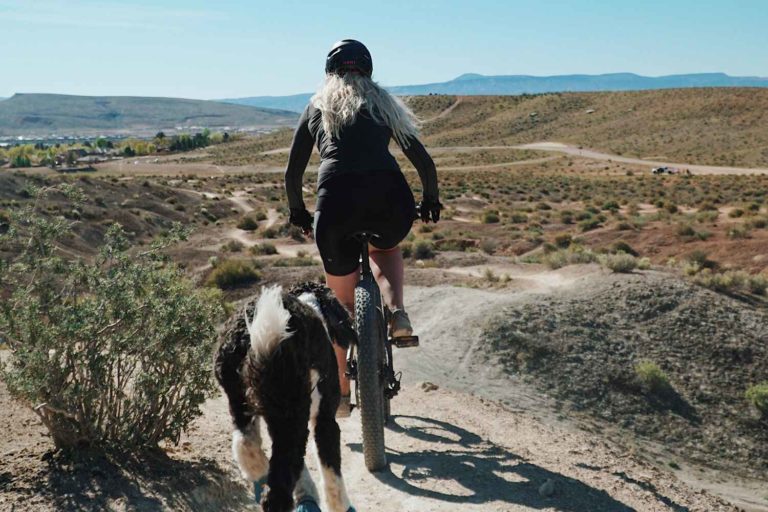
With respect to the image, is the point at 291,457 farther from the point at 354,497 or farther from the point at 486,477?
the point at 486,477

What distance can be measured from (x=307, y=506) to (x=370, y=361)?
4.76 ft

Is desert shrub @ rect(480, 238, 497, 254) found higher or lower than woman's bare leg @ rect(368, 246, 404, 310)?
lower

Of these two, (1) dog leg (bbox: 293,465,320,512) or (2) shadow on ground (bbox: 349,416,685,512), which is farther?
(2) shadow on ground (bbox: 349,416,685,512)

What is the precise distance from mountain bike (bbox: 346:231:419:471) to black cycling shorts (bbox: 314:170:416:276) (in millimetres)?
100

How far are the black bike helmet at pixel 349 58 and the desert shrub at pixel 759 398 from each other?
651 cm

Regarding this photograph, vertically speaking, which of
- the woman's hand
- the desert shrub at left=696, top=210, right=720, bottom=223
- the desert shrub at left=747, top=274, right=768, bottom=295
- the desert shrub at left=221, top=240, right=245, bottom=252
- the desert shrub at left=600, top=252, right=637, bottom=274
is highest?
the woman's hand

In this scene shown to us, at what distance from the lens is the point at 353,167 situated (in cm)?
462

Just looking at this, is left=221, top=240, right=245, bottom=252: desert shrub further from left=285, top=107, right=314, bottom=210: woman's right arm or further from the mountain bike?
the mountain bike

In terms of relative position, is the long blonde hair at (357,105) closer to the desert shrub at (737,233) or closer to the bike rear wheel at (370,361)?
the bike rear wheel at (370,361)

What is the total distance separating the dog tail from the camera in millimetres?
2980

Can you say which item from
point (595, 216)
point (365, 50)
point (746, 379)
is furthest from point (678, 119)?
point (365, 50)

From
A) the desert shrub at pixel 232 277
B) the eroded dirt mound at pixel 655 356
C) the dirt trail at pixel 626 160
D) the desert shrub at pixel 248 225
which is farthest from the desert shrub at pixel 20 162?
the eroded dirt mound at pixel 655 356

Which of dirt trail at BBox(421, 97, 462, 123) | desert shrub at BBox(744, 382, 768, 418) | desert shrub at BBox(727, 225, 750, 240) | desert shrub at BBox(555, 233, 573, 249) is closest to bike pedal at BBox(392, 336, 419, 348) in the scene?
desert shrub at BBox(744, 382, 768, 418)

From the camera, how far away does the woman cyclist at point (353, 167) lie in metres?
4.64
